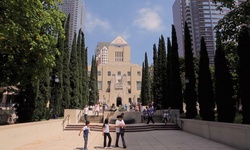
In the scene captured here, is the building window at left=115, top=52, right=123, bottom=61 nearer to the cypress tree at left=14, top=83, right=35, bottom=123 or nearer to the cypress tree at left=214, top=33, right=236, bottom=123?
the cypress tree at left=14, top=83, right=35, bottom=123

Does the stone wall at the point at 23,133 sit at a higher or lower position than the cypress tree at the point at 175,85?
lower

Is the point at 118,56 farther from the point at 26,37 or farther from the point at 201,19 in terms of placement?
the point at 26,37

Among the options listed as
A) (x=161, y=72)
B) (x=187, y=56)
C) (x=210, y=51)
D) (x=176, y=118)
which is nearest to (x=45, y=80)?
(x=176, y=118)

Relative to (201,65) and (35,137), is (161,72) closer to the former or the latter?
(201,65)

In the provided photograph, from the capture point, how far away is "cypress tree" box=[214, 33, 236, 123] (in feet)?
40.6

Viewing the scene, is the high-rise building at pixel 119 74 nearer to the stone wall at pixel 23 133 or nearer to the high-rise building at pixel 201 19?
the high-rise building at pixel 201 19

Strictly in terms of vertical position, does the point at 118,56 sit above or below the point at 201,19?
below

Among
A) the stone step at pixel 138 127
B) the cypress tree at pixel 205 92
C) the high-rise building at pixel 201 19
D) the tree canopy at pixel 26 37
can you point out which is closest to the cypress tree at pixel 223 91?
the cypress tree at pixel 205 92

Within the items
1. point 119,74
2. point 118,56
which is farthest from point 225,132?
point 118,56

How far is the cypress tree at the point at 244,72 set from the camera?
10.5 m

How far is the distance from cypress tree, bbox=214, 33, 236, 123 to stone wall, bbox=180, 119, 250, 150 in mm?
Answer: 1357

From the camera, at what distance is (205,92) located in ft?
50.6

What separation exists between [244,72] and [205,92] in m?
4.76

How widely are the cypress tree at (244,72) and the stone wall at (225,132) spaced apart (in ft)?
4.55
